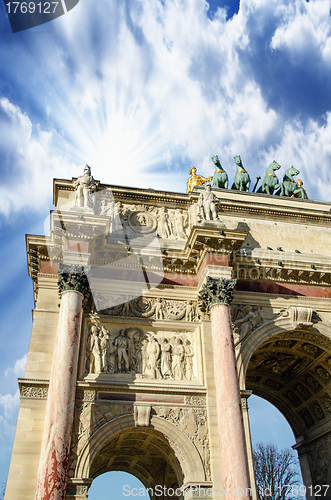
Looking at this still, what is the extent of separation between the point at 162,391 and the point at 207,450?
7.58 feet

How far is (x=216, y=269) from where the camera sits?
1689 cm

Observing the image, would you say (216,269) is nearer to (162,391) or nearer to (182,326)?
(182,326)

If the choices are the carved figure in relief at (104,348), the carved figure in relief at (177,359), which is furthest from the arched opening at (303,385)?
the carved figure in relief at (104,348)

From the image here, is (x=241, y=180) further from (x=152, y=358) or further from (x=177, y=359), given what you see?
(x=152, y=358)

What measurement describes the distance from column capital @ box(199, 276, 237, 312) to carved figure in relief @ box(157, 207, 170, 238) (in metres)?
3.97

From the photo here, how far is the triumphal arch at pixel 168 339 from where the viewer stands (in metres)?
13.9

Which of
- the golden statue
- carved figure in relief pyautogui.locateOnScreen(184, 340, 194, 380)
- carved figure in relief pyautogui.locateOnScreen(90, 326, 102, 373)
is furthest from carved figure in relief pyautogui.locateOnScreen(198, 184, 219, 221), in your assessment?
carved figure in relief pyautogui.locateOnScreen(90, 326, 102, 373)

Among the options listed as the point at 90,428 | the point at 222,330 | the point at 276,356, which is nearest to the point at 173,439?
the point at 90,428

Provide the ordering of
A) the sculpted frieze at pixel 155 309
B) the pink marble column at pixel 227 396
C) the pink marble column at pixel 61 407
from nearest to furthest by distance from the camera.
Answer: the pink marble column at pixel 61 407
the pink marble column at pixel 227 396
the sculpted frieze at pixel 155 309

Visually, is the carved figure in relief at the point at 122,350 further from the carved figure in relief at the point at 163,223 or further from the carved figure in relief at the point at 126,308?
the carved figure in relief at the point at 163,223

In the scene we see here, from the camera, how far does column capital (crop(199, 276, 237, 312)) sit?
1611 cm

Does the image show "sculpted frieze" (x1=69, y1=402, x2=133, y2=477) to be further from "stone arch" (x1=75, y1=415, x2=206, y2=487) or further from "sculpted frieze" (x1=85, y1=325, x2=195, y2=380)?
"sculpted frieze" (x1=85, y1=325, x2=195, y2=380)

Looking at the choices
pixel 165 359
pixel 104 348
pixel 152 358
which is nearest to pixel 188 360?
pixel 165 359

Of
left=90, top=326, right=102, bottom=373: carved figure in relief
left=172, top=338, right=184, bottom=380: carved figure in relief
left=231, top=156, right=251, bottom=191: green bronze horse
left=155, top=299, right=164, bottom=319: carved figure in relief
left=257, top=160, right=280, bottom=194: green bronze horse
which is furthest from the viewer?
left=257, top=160, right=280, bottom=194: green bronze horse
